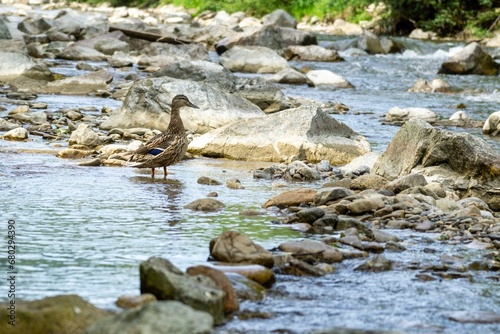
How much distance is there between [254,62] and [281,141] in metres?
13.7

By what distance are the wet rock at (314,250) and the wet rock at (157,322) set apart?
2.16 metres

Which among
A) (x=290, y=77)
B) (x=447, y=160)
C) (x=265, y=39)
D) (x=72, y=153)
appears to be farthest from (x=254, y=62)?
(x=447, y=160)

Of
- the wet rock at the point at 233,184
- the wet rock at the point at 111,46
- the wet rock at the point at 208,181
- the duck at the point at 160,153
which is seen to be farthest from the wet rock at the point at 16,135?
the wet rock at the point at 111,46

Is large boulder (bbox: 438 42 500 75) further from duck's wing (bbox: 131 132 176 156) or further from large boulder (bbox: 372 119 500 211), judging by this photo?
duck's wing (bbox: 131 132 176 156)

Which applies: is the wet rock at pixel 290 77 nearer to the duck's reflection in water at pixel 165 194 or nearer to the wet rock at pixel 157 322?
the duck's reflection in water at pixel 165 194

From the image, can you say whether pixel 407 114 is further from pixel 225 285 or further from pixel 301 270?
pixel 225 285

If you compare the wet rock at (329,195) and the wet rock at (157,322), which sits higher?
the wet rock at (157,322)

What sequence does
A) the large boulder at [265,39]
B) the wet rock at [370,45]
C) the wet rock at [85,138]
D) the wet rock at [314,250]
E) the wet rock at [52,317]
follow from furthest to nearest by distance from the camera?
1. the wet rock at [370,45]
2. the large boulder at [265,39]
3. the wet rock at [85,138]
4. the wet rock at [314,250]
5. the wet rock at [52,317]

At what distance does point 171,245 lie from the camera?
6.33m

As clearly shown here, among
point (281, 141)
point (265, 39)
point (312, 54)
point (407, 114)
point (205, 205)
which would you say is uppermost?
point (205, 205)

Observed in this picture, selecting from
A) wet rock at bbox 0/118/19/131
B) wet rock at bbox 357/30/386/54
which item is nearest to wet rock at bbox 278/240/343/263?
wet rock at bbox 0/118/19/131

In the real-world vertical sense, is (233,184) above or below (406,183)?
below

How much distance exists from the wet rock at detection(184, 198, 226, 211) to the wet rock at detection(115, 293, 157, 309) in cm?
288

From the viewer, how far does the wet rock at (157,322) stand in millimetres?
3646
